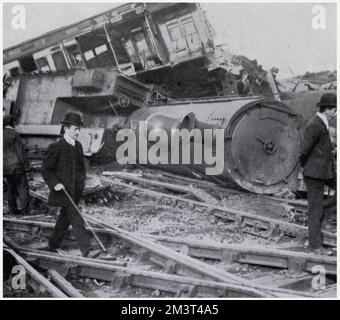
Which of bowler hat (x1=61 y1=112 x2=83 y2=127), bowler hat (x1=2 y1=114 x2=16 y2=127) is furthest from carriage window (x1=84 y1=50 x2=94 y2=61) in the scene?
bowler hat (x1=61 y1=112 x2=83 y2=127)

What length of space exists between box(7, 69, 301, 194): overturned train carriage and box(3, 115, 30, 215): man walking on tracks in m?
2.74

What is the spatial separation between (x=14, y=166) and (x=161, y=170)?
3.67 meters

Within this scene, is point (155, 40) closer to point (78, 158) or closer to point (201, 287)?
point (78, 158)

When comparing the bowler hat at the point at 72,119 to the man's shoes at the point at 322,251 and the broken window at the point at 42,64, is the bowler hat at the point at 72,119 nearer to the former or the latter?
the man's shoes at the point at 322,251

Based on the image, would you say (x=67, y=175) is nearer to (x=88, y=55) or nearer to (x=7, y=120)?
(x=7, y=120)

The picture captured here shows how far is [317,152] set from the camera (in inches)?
199

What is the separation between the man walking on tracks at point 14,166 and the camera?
24.2 feet

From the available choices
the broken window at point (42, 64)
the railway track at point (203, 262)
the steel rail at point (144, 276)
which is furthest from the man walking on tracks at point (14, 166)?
the broken window at point (42, 64)

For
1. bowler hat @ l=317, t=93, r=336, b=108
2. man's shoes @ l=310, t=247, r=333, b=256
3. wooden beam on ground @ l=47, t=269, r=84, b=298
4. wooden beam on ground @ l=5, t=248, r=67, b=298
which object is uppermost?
bowler hat @ l=317, t=93, r=336, b=108

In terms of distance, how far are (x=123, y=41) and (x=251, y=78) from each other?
4187 millimetres

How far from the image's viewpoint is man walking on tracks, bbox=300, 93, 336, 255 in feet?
16.3

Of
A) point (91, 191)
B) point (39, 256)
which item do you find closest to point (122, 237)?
point (39, 256)

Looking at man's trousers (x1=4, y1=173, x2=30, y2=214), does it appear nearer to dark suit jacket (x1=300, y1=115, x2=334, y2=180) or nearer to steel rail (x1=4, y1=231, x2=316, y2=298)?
steel rail (x1=4, y1=231, x2=316, y2=298)

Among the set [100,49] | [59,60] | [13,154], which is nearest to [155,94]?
[100,49]
